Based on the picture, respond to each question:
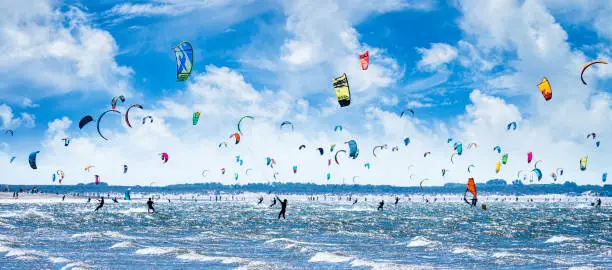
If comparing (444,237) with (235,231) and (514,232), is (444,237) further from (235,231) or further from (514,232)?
(235,231)

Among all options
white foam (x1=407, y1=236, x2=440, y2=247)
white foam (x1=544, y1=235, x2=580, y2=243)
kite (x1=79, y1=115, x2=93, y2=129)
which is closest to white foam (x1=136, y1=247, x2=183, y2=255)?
kite (x1=79, y1=115, x2=93, y2=129)

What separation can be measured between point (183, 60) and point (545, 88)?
41.8 feet

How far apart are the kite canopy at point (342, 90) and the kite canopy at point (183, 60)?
13.7 feet

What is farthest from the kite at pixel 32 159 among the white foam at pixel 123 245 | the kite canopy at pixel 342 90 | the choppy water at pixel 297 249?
the kite canopy at pixel 342 90

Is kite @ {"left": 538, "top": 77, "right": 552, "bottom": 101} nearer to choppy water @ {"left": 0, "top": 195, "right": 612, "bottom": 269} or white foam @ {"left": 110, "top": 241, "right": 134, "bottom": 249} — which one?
choppy water @ {"left": 0, "top": 195, "right": 612, "bottom": 269}

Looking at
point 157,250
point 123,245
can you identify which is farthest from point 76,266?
point 123,245

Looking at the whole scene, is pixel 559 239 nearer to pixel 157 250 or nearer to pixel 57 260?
pixel 157 250

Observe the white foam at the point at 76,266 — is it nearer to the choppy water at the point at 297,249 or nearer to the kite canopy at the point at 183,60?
the choppy water at the point at 297,249

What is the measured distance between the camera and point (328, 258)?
58.3ft

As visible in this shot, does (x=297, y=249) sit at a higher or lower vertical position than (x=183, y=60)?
lower

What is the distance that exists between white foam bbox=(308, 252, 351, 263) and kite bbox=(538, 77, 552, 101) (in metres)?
9.27

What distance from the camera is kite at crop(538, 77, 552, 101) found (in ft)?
68.4

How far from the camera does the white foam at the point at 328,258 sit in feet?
57.1

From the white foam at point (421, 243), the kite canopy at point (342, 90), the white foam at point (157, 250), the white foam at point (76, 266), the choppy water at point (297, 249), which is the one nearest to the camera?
the white foam at point (76, 266)
